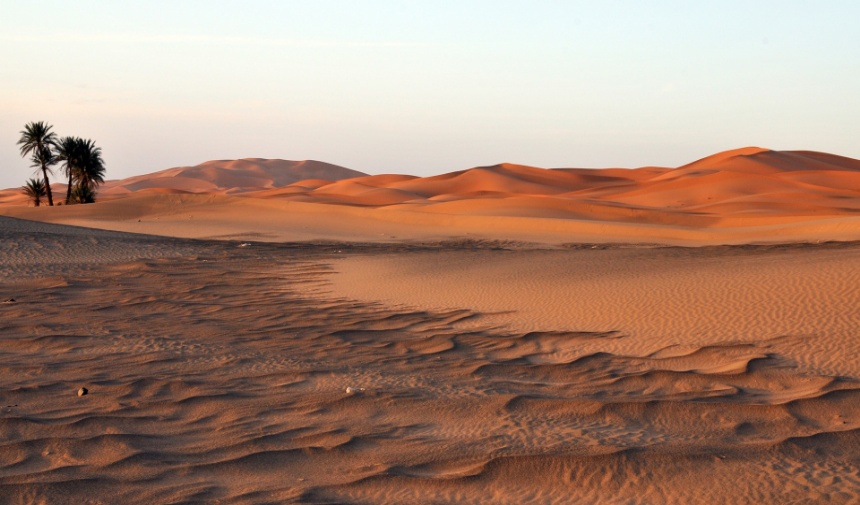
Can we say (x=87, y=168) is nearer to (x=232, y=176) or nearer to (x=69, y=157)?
(x=69, y=157)

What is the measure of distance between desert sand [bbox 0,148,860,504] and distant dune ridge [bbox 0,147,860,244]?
9266 millimetres

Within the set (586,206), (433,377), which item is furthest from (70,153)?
(433,377)

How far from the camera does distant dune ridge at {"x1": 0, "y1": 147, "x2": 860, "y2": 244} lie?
29531 mm

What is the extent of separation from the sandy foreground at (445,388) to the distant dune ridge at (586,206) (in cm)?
1350

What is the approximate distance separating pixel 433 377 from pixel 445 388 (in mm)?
465

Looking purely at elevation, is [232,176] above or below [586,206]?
above

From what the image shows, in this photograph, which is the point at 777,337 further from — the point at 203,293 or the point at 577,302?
the point at 203,293

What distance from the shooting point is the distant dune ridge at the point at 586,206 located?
96.9 ft

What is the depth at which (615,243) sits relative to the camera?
85.6 ft

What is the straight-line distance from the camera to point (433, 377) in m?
8.08

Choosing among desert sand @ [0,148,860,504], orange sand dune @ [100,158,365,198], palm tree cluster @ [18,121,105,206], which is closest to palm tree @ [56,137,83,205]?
palm tree cluster @ [18,121,105,206]

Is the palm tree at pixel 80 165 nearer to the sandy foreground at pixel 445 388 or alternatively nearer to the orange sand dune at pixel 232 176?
the sandy foreground at pixel 445 388

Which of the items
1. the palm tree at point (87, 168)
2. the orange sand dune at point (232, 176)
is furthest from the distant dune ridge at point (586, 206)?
the orange sand dune at point (232, 176)

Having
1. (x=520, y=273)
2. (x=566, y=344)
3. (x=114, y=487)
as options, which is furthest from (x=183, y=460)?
(x=520, y=273)
